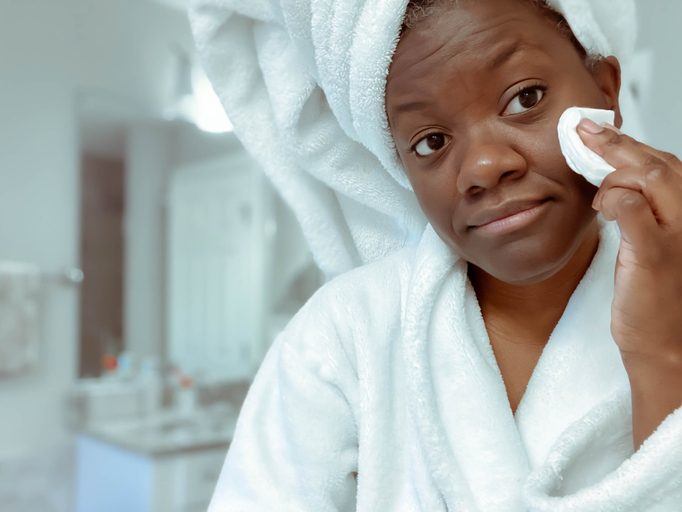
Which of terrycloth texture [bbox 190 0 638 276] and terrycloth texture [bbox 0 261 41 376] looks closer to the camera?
terrycloth texture [bbox 190 0 638 276]

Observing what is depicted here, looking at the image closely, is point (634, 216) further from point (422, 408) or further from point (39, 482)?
point (39, 482)

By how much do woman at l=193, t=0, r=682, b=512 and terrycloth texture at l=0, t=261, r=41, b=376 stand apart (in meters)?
1.49

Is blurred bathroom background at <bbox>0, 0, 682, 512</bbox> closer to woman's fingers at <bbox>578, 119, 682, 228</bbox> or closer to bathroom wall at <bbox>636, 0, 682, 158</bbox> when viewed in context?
bathroom wall at <bbox>636, 0, 682, 158</bbox>

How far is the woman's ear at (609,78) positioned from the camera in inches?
20.9

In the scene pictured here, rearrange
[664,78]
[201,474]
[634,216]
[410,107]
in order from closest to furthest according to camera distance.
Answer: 1. [634,216]
2. [410,107]
3. [664,78]
4. [201,474]

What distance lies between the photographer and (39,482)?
1857mm

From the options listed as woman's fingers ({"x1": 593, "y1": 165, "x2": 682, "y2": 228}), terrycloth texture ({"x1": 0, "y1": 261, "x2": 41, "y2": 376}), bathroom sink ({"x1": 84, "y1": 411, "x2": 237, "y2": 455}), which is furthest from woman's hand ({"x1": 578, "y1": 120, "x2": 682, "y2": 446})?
terrycloth texture ({"x1": 0, "y1": 261, "x2": 41, "y2": 376})

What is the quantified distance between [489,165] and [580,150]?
68 millimetres

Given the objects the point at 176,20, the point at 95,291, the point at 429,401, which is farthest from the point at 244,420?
the point at 176,20

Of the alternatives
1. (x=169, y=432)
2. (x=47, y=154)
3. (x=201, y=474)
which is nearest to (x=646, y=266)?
(x=201, y=474)

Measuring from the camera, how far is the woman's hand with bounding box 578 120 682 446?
1.30 ft

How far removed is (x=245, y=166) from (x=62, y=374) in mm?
1010

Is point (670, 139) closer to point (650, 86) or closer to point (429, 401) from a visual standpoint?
point (650, 86)

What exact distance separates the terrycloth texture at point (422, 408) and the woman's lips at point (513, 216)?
103mm
